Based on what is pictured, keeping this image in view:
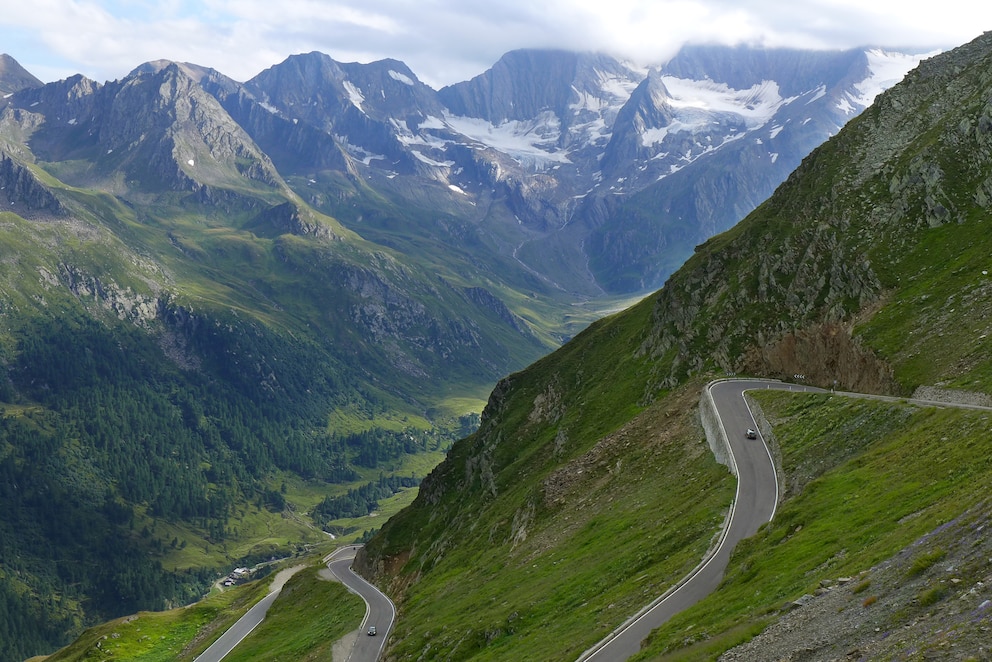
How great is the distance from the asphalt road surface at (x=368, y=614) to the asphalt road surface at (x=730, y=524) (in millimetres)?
44866

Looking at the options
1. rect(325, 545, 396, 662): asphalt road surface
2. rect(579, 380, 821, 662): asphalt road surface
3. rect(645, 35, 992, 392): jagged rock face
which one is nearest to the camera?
rect(579, 380, 821, 662): asphalt road surface

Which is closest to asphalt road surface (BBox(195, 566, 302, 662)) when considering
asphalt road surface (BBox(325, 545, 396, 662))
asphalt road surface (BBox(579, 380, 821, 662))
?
asphalt road surface (BBox(325, 545, 396, 662))

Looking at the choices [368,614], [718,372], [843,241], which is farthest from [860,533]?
[368,614]

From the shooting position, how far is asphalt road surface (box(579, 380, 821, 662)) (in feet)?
147

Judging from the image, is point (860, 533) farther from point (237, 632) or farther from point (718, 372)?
point (237, 632)

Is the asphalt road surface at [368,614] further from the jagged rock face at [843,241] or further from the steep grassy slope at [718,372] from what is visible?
the jagged rock face at [843,241]

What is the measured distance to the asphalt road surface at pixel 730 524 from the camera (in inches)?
1764

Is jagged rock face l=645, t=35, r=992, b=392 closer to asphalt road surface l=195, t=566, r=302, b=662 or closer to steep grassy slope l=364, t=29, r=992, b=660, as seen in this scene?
steep grassy slope l=364, t=29, r=992, b=660

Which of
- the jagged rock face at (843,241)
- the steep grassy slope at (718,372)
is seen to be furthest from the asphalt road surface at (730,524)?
the jagged rock face at (843,241)

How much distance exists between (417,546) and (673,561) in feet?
274

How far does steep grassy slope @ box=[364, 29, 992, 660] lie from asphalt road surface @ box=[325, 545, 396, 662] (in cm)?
329

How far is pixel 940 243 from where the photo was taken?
93.2 m

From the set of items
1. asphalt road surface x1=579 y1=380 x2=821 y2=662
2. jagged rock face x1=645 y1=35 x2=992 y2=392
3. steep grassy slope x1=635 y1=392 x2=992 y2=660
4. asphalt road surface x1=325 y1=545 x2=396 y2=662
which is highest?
jagged rock face x1=645 y1=35 x2=992 y2=392

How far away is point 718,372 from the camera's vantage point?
102m
